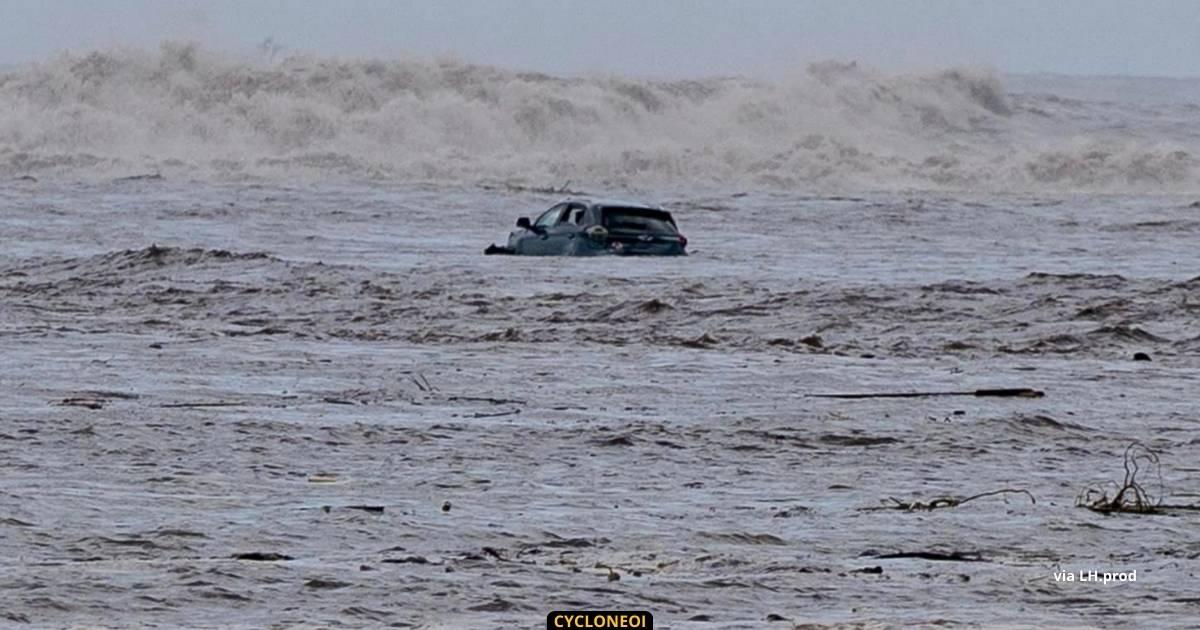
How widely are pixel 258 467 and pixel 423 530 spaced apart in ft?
6.12

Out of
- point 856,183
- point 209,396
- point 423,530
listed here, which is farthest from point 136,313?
point 856,183

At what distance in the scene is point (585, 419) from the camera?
11.9 m

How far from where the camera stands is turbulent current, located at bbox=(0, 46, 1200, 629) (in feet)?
23.0

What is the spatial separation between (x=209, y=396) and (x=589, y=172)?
41.4 meters

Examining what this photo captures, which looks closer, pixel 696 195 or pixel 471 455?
pixel 471 455

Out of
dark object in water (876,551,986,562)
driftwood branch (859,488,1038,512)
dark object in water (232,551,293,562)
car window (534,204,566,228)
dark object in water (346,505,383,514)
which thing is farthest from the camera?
car window (534,204,566,228)

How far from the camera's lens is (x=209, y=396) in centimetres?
1263

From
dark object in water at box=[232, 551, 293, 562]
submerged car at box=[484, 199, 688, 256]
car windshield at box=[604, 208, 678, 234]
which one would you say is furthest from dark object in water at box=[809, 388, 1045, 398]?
car windshield at box=[604, 208, 678, 234]

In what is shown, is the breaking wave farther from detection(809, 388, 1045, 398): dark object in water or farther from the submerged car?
detection(809, 388, 1045, 398): dark object in water

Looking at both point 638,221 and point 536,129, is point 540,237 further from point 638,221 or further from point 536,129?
point 536,129

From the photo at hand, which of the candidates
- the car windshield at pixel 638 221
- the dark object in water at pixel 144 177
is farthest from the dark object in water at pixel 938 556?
the dark object in water at pixel 144 177

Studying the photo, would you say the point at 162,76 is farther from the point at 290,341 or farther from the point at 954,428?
the point at 954,428

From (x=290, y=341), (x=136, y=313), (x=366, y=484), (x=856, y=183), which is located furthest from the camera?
(x=856, y=183)

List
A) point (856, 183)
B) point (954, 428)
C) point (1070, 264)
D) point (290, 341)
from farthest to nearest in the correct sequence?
1. point (856, 183)
2. point (1070, 264)
3. point (290, 341)
4. point (954, 428)
